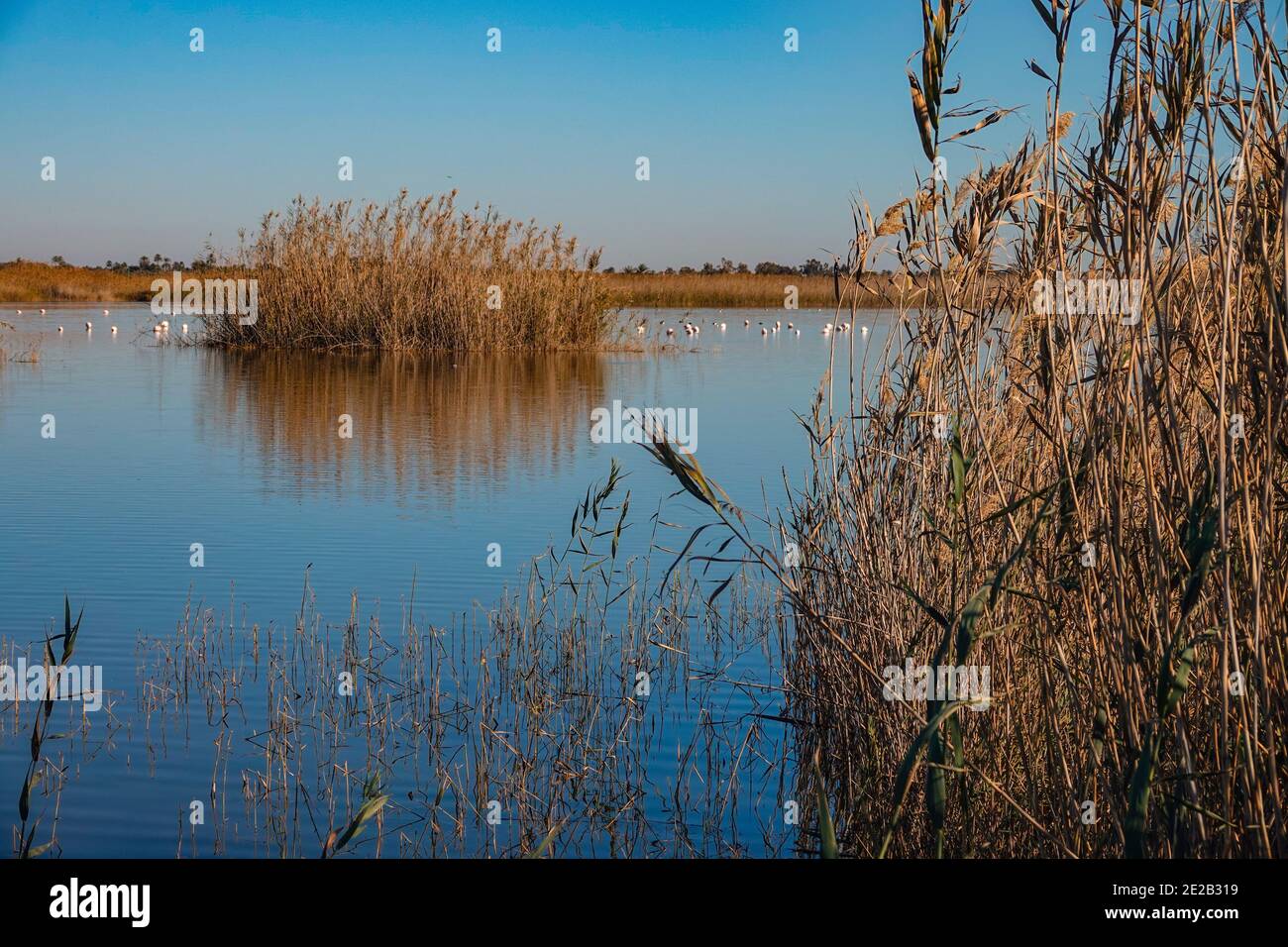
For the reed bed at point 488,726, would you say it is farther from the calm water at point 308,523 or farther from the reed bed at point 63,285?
the reed bed at point 63,285

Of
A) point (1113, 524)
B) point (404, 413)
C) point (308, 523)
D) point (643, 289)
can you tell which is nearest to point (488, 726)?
point (1113, 524)

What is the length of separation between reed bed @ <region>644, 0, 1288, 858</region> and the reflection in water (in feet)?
18.9

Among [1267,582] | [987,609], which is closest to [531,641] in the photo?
[987,609]

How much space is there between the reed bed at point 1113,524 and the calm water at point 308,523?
746 millimetres

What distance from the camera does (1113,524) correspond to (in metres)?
2.06

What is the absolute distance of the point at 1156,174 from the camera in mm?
2068

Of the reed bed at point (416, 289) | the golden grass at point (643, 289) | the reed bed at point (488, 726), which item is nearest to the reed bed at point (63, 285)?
the golden grass at point (643, 289)

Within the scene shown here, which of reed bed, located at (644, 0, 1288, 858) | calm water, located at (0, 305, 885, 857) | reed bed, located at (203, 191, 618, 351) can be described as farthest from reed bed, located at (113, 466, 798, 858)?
reed bed, located at (203, 191, 618, 351)

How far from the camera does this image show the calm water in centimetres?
383

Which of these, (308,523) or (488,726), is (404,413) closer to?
(308,523)

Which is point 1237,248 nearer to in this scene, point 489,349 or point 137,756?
point 137,756
